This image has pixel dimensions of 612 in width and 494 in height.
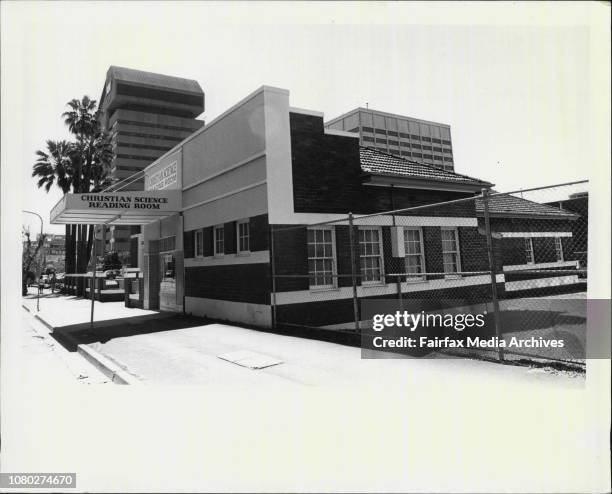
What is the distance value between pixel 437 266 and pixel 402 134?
234 feet

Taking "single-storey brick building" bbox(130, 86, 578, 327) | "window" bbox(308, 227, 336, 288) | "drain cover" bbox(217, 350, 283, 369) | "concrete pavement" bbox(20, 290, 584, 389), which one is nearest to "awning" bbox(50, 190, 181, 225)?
"single-storey brick building" bbox(130, 86, 578, 327)

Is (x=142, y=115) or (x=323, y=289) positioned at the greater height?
(x=142, y=115)

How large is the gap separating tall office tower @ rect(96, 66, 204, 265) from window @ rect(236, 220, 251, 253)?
294 feet

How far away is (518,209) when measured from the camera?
19.1 metres

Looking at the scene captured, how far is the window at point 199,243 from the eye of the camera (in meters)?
15.0

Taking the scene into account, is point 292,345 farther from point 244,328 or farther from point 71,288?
point 71,288

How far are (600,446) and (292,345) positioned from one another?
573cm

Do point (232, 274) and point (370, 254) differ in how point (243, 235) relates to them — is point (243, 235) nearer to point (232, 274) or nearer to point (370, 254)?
point (232, 274)

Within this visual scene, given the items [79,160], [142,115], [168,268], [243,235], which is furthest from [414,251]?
[142,115]

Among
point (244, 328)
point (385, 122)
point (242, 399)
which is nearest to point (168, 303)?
point (244, 328)

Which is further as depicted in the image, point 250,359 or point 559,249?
point 559,249

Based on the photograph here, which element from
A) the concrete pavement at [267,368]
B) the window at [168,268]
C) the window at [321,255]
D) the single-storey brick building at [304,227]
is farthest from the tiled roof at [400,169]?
the window at [168,268]

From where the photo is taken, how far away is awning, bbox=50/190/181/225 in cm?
1380

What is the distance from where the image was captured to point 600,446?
392 cm
